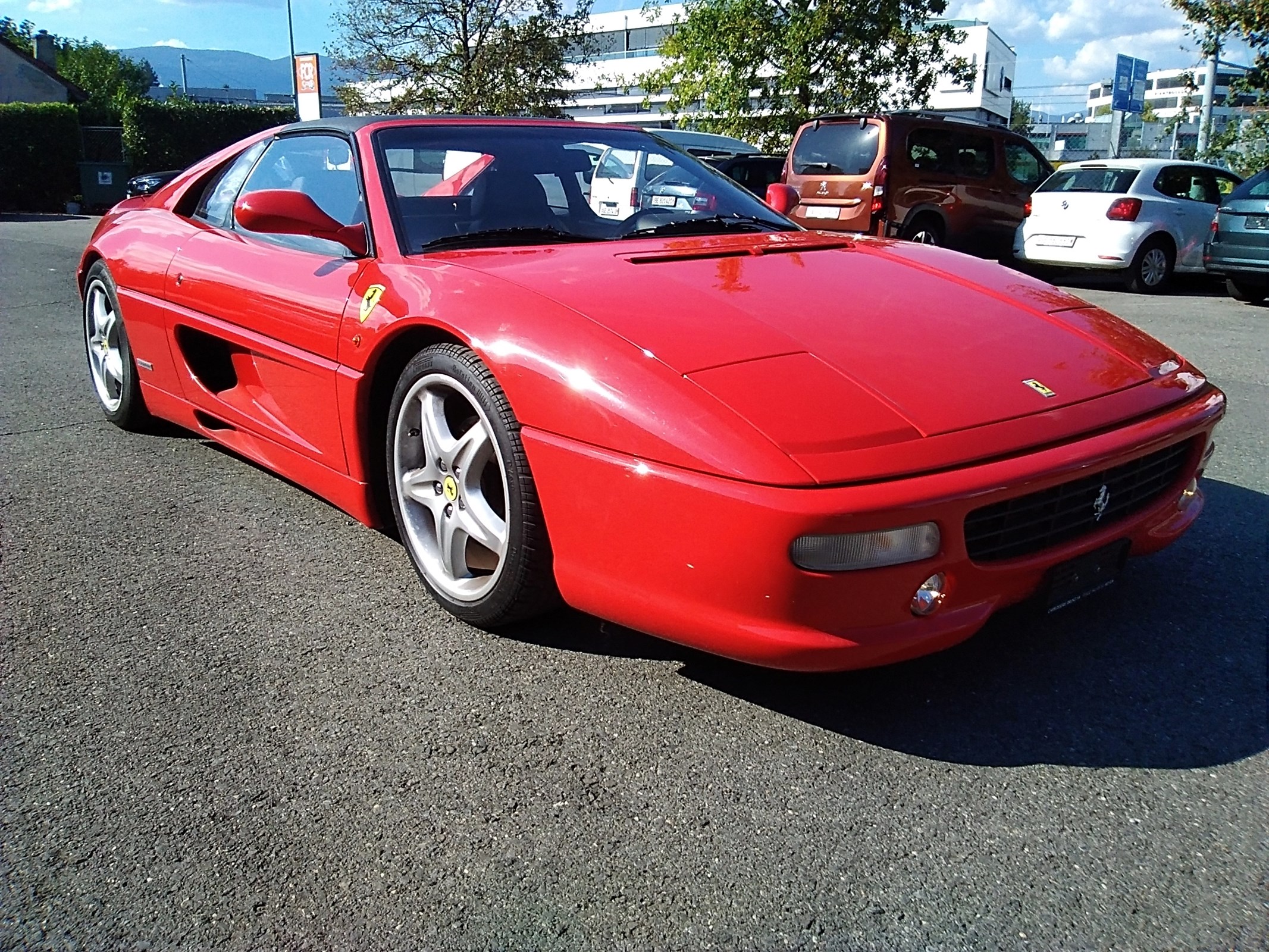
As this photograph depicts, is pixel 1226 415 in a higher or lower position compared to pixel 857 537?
lower

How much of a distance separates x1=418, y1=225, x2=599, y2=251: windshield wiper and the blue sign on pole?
76.6 feet

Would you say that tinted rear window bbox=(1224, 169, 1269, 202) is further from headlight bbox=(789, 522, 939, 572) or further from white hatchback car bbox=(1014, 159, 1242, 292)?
headlight bbox=(789, 522, 939, 572)

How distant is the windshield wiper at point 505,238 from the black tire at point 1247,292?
28.7ft

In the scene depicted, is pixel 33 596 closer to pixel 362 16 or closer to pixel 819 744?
pixel 819 744

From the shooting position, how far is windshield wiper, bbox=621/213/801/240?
3.25 meters

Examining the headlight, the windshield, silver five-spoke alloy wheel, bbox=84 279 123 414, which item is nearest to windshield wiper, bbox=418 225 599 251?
the windshield

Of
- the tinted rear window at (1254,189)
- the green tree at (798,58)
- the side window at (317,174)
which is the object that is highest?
the green tree at (798,58)

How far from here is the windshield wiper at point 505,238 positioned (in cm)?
299

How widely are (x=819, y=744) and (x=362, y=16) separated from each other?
23.0m

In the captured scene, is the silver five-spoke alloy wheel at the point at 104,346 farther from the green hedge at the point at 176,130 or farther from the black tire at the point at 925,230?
the green hedge at the point at 176,130

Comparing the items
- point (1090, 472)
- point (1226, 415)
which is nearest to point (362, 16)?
point (1226, 415)

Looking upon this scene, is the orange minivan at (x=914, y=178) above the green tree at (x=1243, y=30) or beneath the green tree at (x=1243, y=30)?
beneath

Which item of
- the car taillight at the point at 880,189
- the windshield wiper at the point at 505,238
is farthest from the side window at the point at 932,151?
the windshield wiper at the point at 505,238

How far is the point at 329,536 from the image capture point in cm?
339
